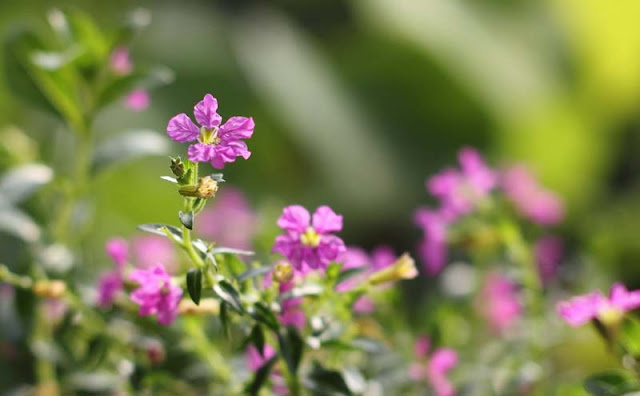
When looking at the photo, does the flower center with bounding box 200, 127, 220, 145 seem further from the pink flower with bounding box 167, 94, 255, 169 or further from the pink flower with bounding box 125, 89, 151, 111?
the pink flower with bounding box 125, 89, 151, 111

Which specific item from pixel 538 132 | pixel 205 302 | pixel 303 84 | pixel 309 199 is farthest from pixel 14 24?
pixel 538 132

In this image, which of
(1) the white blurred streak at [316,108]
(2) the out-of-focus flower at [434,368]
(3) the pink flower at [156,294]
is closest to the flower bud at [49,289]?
(3) the pink flower at [156,294]

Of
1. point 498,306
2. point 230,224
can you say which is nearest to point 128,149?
point 230,224

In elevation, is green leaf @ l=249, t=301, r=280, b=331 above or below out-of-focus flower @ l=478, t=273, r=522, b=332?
below

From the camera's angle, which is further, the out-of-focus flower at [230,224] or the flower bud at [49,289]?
the out-of-focus flower at [230,224]

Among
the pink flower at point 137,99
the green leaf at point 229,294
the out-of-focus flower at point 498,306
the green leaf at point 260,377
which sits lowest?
the green leaf at point 260,377

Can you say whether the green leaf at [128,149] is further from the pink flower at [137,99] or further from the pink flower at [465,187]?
the pink flower at [465,187]

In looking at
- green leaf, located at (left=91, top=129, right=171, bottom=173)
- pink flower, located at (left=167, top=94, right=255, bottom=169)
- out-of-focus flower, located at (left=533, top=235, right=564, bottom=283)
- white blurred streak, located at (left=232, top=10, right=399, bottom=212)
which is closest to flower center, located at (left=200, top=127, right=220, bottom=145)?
pink flower, located at (left=167, top=94, right=255, bottom=169)
